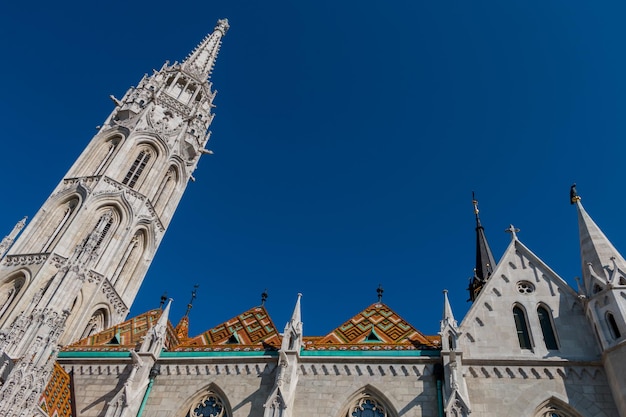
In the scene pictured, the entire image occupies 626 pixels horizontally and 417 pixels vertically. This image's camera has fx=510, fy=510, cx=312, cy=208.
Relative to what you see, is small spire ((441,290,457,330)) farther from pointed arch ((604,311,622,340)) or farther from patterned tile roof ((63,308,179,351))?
patterned tile roof ((63,308,179,351))

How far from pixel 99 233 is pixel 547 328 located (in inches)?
709

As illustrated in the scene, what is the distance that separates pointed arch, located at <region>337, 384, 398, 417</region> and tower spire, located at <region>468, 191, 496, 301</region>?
1742cm

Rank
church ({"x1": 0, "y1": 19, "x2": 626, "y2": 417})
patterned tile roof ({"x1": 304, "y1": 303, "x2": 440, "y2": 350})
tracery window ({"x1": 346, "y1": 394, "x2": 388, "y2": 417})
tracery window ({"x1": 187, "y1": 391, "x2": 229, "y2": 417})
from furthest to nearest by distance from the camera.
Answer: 1. patterned tile roof ({"x1": 304, "y1": 303, "x2": 440, "y2": 350})
2. tracery window ({"x1": 187, "y1": 391, "x2": 229, "y2": 417})
3. tracery window ({"x1": 346, "y1": 394, "x2": 388, "y2": 417})
4. church ({"x1": 0, "y1": 19, "x2": 626, "y2": 417})

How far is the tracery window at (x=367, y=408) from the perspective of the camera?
14.4 m

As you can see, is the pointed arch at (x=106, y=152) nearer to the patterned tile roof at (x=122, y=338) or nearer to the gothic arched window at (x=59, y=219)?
the gothic arched window at (x=59, y=219)

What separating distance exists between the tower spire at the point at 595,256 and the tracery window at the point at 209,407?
1172 cm

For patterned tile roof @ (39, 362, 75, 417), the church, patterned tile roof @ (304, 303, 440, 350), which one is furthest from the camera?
patterned tile roof @ (304, 303, 440, 350)

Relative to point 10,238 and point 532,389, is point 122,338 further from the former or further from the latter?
point 532,389

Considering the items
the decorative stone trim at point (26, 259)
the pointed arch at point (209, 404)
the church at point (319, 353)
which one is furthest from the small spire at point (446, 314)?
the decorative stone trim at point (26, 259)

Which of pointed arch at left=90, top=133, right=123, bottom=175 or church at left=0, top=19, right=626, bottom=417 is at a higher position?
pointed arch at left=90, top=133, right=123, bottom=175

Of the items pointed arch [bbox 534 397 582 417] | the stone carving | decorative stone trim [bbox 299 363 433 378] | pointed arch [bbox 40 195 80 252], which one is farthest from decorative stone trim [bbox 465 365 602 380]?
pointed arch [bbox 40 195 80 252]

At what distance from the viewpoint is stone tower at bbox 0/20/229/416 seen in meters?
16.5

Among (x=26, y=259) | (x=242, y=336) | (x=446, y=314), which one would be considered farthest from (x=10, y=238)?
(x=446, y=314)

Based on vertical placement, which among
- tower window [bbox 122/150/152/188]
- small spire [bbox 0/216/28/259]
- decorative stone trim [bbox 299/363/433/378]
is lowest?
decorative stone trim [bbox 299/363/433/378]
